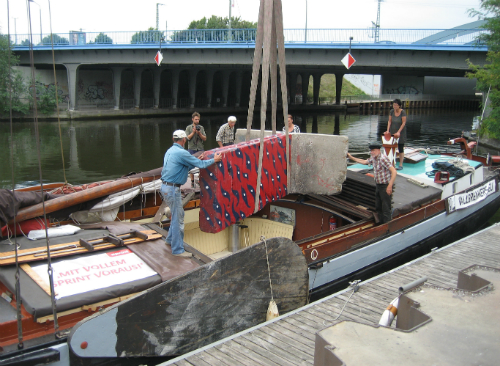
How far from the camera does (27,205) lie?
22.4ft

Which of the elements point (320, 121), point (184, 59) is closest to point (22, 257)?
point (184, 59)

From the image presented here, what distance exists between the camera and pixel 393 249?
30.4 feet

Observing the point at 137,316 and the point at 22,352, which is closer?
the point at 22,352

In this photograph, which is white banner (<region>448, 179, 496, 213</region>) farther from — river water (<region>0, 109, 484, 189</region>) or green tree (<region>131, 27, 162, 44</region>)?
green tree (<region>131, 27, 162, 44</region>)

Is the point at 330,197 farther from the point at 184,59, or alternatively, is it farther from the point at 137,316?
the point at 184,59

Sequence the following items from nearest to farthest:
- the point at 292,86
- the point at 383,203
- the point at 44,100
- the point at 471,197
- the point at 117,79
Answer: the point at 383,203 → the point at 471,197 → the point at 44,100 → the point at 117,79 → the point at 292,86

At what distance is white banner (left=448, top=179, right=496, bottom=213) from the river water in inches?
462

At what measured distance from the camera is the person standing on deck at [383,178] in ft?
27.8

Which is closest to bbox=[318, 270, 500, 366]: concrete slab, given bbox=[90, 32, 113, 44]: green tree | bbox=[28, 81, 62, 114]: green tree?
bbox=[90, 32, 113, 44]: green tree

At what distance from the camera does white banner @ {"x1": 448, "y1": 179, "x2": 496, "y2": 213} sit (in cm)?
1081

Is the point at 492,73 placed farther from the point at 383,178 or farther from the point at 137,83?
the point at 137,83

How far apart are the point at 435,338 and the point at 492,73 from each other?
2303cm

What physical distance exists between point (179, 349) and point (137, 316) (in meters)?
0.82

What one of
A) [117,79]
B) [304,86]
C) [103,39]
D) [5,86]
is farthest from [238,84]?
[5,86]
